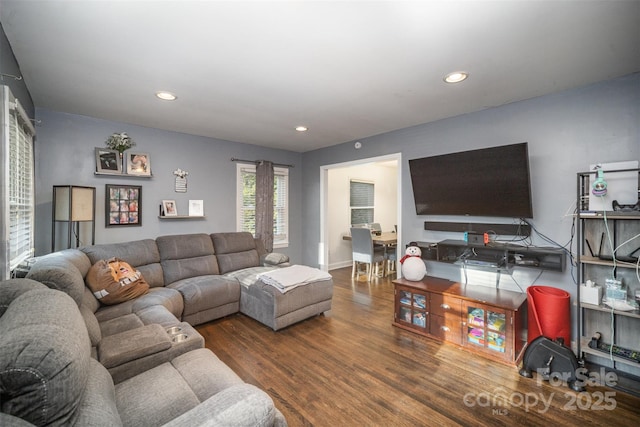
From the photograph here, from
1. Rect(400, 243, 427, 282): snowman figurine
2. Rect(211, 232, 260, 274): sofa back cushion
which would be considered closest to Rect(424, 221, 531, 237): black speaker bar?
Rect(400, 243, 427, 282): snowman figurine

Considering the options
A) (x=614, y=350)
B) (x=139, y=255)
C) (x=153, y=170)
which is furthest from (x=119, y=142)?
(x=614, y=350)

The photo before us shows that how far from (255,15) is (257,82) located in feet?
2.84

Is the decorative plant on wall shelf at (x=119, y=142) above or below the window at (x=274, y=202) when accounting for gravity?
above

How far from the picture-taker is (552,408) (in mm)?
1896

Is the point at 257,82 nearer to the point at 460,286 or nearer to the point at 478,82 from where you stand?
the point at 478,82

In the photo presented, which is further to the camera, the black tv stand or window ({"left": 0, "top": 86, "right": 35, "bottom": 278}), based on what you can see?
the black tv stand

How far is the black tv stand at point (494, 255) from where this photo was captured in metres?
2.60

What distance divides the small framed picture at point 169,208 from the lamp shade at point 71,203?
1005 mm

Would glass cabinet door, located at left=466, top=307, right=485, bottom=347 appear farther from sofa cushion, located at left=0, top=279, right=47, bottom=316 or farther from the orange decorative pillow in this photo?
→ the orange decorative pillow

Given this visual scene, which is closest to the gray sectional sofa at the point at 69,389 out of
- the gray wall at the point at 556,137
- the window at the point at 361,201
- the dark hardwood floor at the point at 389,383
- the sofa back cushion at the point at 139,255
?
the dark hardwood floor at the point at 389,383

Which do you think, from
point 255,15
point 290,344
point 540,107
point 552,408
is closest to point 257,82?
point 255,15

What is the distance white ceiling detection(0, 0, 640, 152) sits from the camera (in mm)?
1569

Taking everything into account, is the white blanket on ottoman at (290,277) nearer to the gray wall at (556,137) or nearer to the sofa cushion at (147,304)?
the sofa cushion at (147,304)

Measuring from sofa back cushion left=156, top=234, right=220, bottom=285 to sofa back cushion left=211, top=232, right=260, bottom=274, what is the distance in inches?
4.0
